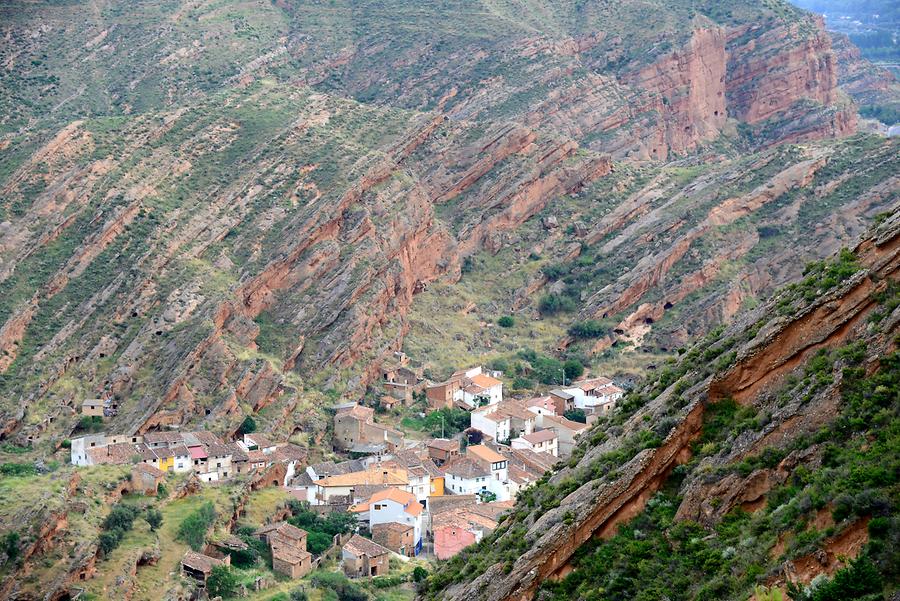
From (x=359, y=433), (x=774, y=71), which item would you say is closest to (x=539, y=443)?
(x=359, y=433)

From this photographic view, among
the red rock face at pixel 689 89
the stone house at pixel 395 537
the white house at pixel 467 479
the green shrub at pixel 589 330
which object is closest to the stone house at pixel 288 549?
the stone house at pixel 395 537

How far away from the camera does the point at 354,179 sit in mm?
81562

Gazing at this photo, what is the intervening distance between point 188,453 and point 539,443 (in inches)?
610

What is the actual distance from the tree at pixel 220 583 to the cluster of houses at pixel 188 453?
7.22m

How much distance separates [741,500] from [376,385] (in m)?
49.4

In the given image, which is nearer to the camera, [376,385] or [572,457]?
[572,457]

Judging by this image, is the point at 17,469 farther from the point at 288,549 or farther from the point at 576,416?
the point at 576,416

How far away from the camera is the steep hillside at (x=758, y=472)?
21.5 m

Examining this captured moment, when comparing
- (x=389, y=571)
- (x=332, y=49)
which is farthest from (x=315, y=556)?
(x=332, y=49)

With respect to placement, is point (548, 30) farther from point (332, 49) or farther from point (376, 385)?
point (376, 385)

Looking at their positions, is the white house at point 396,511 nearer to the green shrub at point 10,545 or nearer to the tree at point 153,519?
the tree at point 153,519

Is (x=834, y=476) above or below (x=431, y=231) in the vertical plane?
above

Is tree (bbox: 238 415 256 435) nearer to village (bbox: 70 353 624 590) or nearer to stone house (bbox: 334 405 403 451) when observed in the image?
village (bbox: 70 353 624 590)

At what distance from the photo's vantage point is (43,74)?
100m
